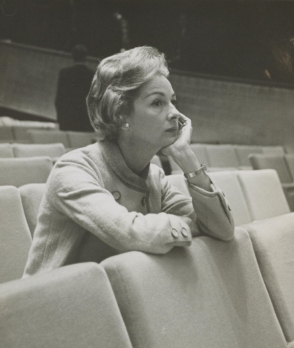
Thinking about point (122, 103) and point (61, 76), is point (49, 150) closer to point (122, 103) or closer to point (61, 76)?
point (61, 76)

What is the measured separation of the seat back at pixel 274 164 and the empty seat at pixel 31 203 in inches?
24.0

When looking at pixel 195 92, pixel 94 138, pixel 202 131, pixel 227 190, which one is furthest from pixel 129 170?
pixel 202 131

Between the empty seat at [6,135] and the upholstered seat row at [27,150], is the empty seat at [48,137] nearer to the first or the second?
the empty seat at [6,135]

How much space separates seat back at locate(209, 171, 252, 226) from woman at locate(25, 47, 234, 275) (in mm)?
285

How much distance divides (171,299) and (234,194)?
43 centimetres

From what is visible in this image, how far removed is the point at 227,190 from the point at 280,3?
26 centimetres

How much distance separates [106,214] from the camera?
252mm

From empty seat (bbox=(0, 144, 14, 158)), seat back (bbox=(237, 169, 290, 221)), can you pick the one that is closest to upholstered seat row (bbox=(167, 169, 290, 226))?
seat back (bbox=(237, 169, 290, 221))

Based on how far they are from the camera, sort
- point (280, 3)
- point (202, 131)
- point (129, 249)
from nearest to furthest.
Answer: point (129, 249), point (280, 3), point (202, 131)

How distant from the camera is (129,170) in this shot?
0.31m

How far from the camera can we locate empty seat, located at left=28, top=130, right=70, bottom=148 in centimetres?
100

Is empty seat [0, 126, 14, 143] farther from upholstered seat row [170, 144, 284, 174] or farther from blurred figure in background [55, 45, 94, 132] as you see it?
upholstered seat row [170, 144, 284, 174]

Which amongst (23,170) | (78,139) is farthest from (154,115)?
(78,139)

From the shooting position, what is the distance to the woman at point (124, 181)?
0.26 meters
